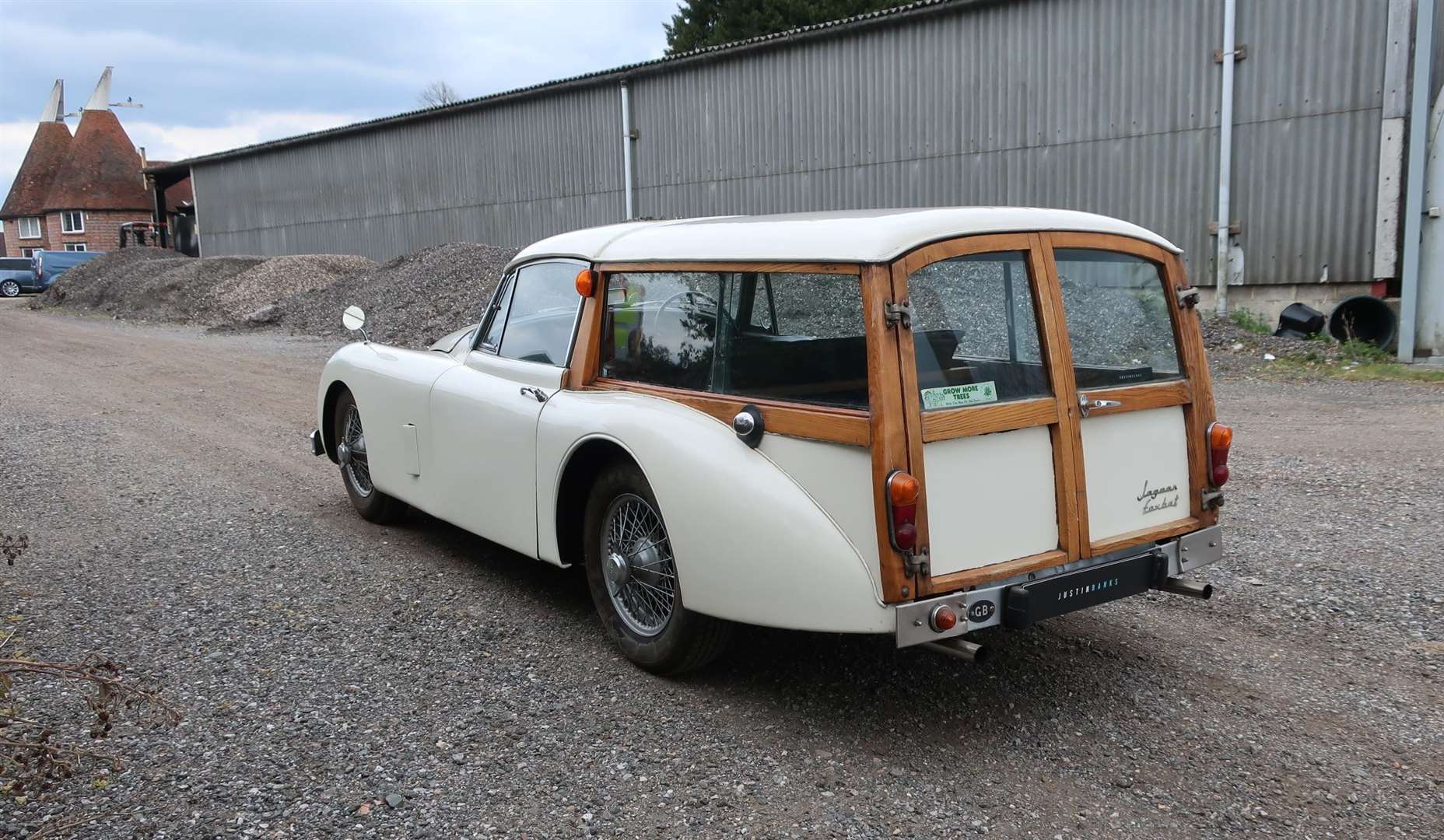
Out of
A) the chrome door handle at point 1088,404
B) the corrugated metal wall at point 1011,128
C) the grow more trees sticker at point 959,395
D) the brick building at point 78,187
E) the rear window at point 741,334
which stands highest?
the brick building at point 78,187

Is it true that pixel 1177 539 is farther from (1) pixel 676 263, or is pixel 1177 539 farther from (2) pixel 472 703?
(2) pixel 472 703

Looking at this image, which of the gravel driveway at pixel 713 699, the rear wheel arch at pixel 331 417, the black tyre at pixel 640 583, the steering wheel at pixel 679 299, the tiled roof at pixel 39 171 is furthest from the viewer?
the tiled roof at pixel 39 171

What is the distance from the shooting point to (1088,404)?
3.78 m

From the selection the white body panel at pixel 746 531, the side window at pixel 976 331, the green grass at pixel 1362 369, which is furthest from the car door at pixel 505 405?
the green grass at pixel 1362 369

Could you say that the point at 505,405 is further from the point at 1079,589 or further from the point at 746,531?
the point at 1079,589

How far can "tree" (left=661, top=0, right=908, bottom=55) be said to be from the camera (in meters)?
33.3

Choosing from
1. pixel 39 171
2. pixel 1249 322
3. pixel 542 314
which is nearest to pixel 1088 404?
pixel 542 314

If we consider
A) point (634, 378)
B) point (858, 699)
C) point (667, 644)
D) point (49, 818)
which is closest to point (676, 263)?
point (634, 378)

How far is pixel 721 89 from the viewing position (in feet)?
66.0

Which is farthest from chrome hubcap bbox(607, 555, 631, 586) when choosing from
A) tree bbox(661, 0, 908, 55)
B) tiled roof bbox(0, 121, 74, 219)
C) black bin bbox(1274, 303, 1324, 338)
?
tiled roof bbox(0, 121, 74, 219)

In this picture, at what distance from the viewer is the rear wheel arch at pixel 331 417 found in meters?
6.61

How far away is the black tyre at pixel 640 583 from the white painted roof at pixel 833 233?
36.1 inches

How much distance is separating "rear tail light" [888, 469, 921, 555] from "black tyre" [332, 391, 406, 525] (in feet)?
12.5

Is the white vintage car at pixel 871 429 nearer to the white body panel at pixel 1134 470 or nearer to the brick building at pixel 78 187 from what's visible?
the white body panel at pixel 1134 470
